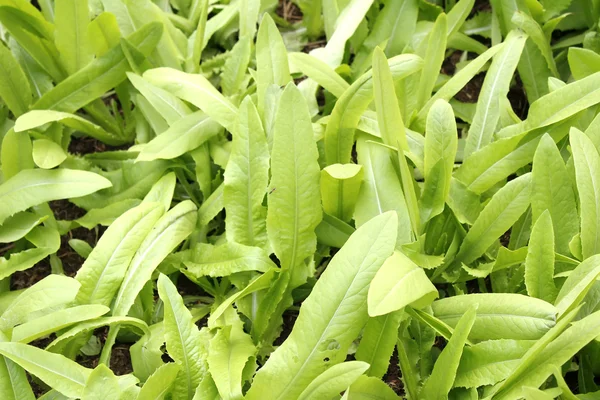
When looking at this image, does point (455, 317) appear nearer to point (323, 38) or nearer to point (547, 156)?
point (547, 156)

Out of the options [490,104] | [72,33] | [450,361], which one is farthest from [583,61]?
[72,33]

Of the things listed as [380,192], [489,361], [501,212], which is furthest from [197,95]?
[489,361]

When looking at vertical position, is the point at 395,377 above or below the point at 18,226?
below

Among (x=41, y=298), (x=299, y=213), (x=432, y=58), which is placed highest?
(x=432, y=58)

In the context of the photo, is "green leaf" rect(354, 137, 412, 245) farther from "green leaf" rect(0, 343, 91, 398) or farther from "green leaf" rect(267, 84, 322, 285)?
"green leaf" rect(0, 343, 91, 398)

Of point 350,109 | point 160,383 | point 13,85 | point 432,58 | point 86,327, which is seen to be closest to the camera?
point 160,383

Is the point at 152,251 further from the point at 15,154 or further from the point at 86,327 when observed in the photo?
the point at 15,154

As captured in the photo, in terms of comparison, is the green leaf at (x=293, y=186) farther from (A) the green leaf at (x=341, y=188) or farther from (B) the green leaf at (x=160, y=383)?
(B) the green leaf at (x=160, y=383)

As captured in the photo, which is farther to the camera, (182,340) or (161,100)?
(161,100)

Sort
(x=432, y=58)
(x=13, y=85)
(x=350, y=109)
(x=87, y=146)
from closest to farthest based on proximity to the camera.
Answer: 1. (x=350, y=109)
2. (x=432, y=58)
3. (x=13, y=85)
4. (x=87, y=146)
